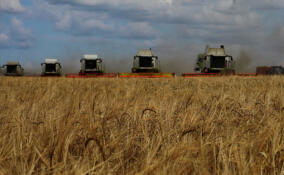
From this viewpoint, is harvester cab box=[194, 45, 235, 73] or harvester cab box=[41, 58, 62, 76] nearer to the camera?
harvester cab box=[194, 45, 235, 73]

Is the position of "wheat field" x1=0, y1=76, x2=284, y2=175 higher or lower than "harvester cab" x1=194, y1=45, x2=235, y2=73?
lower

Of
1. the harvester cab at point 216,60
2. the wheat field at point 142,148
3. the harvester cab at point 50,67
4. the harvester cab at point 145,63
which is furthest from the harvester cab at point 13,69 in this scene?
the wheat field at point 142,148

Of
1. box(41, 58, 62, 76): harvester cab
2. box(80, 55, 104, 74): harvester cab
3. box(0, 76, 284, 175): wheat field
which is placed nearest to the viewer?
box(0, 76, 284, 175): wheat field

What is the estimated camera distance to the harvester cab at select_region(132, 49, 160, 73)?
34625mm

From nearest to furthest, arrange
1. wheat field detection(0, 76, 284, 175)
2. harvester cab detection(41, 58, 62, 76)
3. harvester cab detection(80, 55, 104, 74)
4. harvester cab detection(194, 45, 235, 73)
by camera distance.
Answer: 1. wheat field detection(0, 76, 284, 175)
2. harvester cab detection(194, 45, 235, 73)
3. harvester cab detection(80, 55, 104, 74)
4. harvester cab detection(41, 58, 62, 76)

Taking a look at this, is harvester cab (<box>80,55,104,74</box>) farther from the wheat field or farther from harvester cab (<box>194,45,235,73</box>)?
the wheat field

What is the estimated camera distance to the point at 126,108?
4.58m

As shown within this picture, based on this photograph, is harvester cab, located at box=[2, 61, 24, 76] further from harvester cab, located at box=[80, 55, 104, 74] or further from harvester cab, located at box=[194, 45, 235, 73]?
harvester cab, located at box=[194, 45, 235, 73]

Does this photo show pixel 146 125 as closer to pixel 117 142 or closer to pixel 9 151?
pixel 117 142

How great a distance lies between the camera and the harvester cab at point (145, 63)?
34.6 meters

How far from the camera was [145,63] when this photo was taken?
114 feet

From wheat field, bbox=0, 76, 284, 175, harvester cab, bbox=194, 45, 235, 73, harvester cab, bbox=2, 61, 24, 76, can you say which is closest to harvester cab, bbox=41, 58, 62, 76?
harvester cab, bbox=2, 61, 24, 76

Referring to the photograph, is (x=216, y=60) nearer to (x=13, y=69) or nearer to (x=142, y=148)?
(x=13, y=69)

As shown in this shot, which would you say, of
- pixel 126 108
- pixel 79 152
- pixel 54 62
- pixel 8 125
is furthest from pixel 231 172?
pixel 54 62
